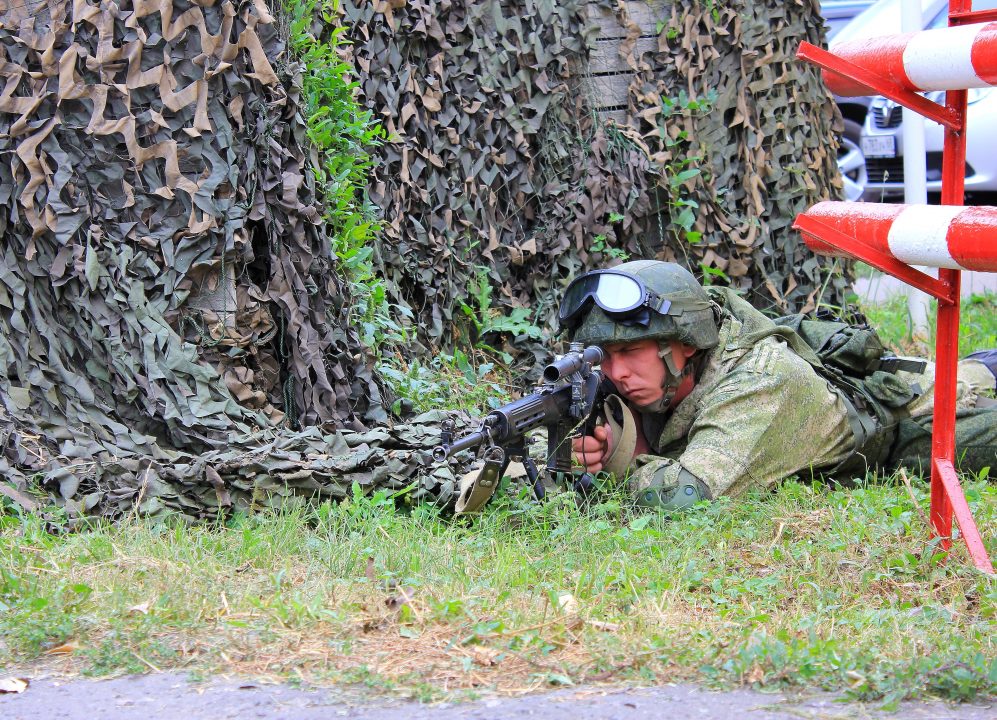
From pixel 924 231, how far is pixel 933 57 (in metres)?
0.50

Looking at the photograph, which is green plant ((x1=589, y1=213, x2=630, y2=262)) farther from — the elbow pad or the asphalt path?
the asphalt path

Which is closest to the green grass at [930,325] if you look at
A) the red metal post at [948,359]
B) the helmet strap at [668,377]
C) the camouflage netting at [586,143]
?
the camouflage netting at [586,143]

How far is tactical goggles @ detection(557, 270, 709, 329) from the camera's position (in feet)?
11.9

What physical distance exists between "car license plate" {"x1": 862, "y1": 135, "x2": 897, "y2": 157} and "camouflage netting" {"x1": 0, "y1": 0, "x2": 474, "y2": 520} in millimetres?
7035

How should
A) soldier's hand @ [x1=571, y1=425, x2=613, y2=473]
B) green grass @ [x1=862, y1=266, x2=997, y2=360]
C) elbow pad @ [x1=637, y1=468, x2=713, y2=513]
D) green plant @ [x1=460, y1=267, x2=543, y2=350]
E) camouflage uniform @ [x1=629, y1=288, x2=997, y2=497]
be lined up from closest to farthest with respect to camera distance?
1. elbow pad @ [x1=637, y1=468, x2=713, y2=513]
2. camouflage uniform @ [x1=629, y1=288, x2=997, y2=497]
3. soldier's hand @ [x1=571, y1=425, x2=613, y2=473]
4. green plant @ [x1=460, y1=267, x2=543, y2=350]
5. green grass @ [x1=862, y1=266, x2=997, y2=360]

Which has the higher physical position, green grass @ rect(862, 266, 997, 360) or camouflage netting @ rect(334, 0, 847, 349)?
camouflage netting @ rect(334, 0, 847, 349)

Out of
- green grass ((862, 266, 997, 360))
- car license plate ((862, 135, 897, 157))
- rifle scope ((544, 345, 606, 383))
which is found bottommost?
green grass ((862, 266, 997, 360))

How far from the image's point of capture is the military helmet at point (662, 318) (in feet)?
12.0

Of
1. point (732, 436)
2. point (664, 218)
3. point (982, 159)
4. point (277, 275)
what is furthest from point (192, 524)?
point (982, 159)

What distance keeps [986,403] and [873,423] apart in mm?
746

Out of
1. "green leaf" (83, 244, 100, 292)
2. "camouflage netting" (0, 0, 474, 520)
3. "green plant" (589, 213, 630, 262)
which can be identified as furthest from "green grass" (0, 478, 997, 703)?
"green plant" (589, 213, 630, 262)

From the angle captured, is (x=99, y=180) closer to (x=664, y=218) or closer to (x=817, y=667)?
(x=817, y=667)

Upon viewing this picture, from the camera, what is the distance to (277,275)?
362 cm

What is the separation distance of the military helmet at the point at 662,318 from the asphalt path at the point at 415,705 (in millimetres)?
1785
